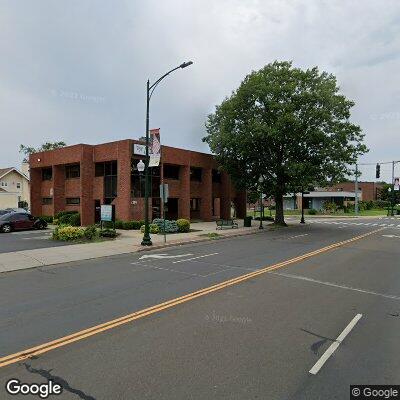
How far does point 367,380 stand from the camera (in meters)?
4.77

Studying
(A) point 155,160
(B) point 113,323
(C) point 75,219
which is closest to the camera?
(B) point 113,323

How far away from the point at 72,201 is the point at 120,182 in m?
7.61

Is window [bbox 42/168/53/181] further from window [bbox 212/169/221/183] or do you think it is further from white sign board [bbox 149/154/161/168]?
white sign board [bbox 149/154/161/168]

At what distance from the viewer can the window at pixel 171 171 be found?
117 ft

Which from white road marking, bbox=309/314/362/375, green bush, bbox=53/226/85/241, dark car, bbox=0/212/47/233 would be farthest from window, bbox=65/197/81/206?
white road marking, bbox=309/314/362/375

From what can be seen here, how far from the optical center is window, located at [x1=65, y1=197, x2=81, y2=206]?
35.9 meters

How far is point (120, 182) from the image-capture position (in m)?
31.5

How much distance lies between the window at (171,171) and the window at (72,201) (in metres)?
8.07

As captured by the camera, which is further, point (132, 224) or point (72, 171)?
point (72, 171)

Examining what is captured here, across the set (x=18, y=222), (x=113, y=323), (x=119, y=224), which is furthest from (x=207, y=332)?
(x=18, y=222)

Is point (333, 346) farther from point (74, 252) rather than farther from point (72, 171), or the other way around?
point (72, 171)

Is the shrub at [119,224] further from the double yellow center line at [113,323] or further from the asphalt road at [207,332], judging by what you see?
the double yellow center line at [113,323]

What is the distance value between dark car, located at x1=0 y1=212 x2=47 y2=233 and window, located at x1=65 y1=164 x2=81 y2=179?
23.5 feet

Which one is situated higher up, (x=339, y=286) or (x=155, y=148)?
(x=155, y=148)
